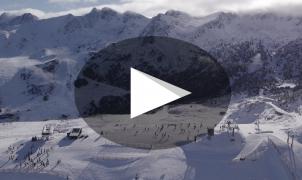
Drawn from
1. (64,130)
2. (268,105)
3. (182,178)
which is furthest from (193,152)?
(268,105)

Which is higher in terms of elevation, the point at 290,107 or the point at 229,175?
the point at 290,107

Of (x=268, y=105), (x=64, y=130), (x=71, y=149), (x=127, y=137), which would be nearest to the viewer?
(x=71, y=149)

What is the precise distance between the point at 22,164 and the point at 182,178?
26711 millimetres

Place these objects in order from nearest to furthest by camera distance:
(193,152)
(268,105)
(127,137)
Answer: (193,152)
(127,137)
(268,105)

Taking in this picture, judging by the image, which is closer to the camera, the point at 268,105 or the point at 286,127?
the point at 286,127

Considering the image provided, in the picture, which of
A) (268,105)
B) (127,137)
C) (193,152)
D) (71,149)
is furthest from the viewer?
(268,105)

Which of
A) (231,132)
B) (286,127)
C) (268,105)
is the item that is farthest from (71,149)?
(268,105)

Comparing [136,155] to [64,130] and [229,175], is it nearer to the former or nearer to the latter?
[229,175]

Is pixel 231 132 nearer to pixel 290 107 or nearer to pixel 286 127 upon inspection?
pixel 286 127

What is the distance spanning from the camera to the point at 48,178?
81.6m

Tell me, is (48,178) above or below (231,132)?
below

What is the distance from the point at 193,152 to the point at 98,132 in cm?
2519

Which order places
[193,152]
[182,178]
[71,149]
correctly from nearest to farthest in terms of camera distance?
[182,178], [193,152], [71,149]

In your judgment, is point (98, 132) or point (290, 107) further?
point (290, 107)
